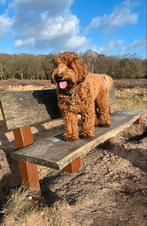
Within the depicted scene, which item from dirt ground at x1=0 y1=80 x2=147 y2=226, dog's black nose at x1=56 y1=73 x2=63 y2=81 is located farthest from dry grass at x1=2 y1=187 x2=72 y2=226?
dog's black nose at x1=56 y1=73 x2=63 y2=81

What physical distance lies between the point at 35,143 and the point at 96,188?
1038mm

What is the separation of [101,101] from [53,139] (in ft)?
3.72

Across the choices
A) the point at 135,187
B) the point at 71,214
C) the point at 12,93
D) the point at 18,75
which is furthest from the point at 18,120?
the point at 18,75

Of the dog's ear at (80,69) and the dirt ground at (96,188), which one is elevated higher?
the dog's ear at (80,69)

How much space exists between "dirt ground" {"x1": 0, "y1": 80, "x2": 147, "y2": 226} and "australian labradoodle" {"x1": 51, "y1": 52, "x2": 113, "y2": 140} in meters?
0.74

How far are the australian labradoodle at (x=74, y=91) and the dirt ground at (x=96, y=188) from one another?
74 centimetres

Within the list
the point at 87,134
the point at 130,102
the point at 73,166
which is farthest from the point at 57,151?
the point at 130,102

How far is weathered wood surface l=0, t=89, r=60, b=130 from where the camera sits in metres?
3.94

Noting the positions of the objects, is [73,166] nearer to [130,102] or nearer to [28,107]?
[28,107]

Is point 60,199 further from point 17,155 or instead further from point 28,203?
point 17,155

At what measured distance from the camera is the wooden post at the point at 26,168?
3.93 m

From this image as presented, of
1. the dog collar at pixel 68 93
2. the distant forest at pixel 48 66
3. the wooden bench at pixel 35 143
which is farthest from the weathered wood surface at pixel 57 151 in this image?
the distant forest at pixel 48 66

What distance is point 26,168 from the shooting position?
3.90m

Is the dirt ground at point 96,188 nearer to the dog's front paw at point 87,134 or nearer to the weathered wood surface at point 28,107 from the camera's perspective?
the dog's front paw at point 87,134
